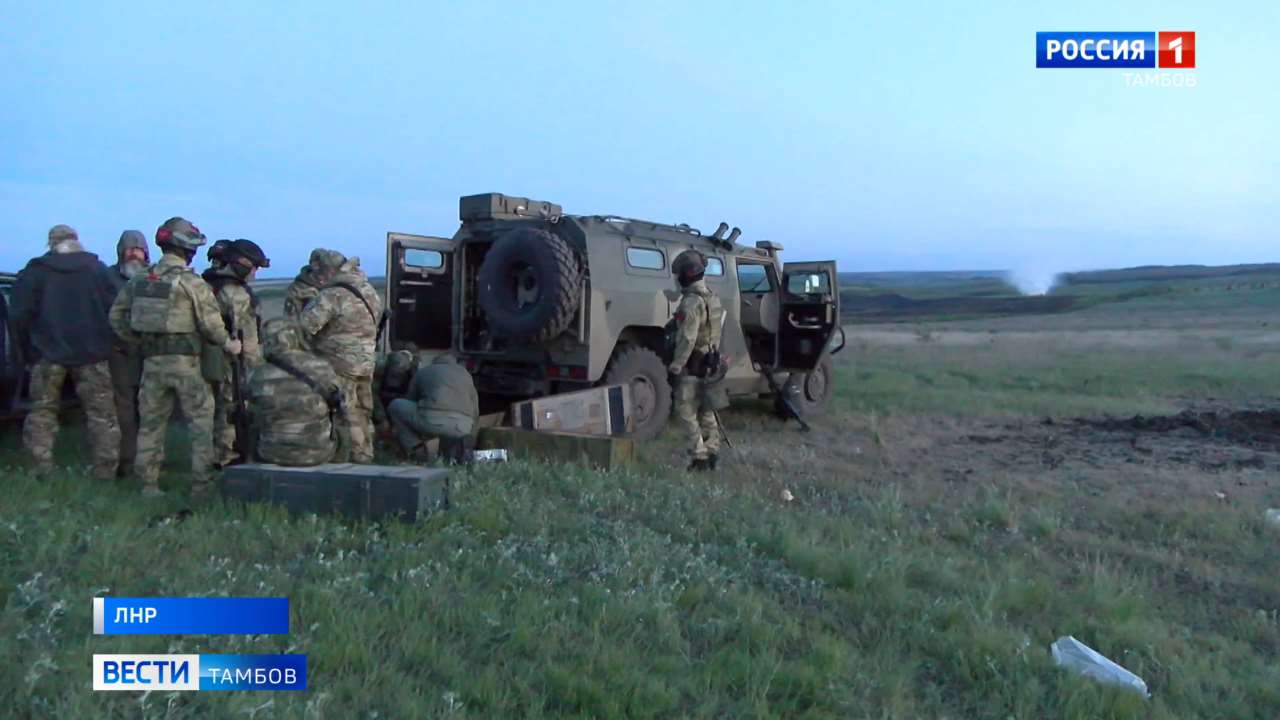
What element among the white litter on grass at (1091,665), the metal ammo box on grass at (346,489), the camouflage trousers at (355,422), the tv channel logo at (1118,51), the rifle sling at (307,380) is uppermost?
the tv channel logo at (1118,51)

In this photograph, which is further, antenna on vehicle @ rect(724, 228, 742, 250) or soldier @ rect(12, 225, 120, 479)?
antenna on vehicle @ rect(724, 228, 742, 250)

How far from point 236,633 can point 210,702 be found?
498 millimetres

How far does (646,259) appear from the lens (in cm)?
943

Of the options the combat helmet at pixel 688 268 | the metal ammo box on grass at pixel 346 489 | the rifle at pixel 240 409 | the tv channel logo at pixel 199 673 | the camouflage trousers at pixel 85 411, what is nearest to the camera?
the tv channel logo at pixel 199 673

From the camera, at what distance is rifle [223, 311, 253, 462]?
21.4 ft

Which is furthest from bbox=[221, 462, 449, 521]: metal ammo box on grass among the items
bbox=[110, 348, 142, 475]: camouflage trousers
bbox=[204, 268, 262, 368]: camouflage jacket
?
bbox=[110, 348, 142, 475]: camouflage trousers

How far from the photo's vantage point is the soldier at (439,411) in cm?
671

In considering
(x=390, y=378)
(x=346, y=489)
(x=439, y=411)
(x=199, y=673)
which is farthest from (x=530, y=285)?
(x=199, y=673)

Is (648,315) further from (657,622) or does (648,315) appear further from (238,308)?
(657,622)

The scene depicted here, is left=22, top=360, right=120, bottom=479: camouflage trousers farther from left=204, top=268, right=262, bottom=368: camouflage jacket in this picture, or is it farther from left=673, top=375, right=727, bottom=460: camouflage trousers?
left=673, top=375, right=727, bottom=460: camouflage trousers

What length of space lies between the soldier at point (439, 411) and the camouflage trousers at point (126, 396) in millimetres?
1699

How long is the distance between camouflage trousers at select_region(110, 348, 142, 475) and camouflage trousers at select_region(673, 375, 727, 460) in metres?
3.89

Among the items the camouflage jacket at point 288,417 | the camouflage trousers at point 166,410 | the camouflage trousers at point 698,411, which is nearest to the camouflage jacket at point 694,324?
the camouflage trousers at point 698,411

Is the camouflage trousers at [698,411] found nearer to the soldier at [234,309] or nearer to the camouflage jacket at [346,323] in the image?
the camouflage jacket at [346,323]
